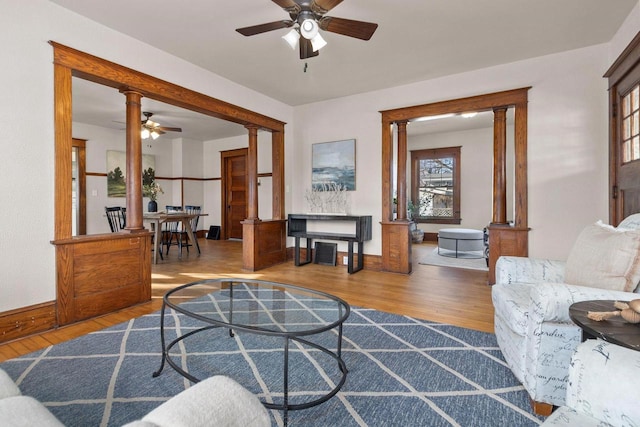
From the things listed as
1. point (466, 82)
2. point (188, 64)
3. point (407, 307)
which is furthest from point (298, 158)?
point (407, 307)

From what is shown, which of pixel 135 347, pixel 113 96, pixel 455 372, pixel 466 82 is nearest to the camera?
pixel 455 372

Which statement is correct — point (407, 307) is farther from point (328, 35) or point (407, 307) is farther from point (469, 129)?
point (469, 129)

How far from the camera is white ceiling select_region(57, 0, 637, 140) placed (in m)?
2.68

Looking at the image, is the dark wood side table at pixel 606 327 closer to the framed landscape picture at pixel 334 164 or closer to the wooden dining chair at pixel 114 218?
the framed landscape picture at pixel 334 164

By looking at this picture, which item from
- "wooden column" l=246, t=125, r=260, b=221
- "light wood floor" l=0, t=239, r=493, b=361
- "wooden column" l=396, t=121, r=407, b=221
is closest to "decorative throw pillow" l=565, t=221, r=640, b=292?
"light wood floor" l=0, t=239, r=493, b=361

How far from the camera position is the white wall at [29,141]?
2342mm

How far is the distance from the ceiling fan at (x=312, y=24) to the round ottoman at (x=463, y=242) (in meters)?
4.31

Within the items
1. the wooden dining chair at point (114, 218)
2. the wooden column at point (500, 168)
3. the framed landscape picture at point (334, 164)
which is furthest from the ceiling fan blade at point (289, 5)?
the wooden dining chair at point (114, 218)

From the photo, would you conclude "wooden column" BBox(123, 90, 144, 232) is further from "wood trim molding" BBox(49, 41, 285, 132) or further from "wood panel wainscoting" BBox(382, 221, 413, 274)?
"wood panel wainscoting" BBox(382, 221, 413, 274)

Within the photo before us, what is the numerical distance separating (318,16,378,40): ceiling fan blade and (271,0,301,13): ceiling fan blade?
0.71ft

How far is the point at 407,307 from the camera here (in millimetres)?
3047

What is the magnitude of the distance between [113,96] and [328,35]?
3.63 m

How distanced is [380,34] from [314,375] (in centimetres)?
306

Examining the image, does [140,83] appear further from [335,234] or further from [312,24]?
[335,234]
